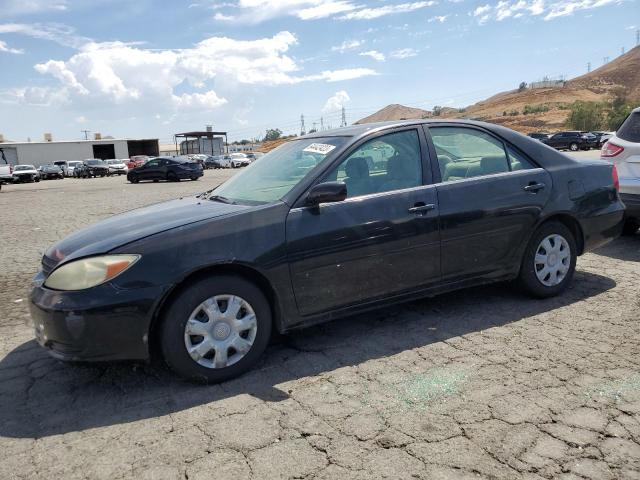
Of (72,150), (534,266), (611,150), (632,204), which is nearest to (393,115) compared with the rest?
(611,150)

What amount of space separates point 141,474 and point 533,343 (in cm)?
269

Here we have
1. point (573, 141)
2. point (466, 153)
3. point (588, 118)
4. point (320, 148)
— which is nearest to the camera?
point (320, 148)

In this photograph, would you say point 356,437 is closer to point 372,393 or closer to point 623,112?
point 372,393

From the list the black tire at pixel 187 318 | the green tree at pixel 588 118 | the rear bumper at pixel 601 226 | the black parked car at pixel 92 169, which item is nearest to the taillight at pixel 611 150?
the rear bumper at pixel 601 226

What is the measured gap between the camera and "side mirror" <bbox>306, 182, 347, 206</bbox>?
347 cm

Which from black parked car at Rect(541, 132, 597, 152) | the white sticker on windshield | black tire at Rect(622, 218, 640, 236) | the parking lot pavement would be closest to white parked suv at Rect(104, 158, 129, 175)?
black parked car at Rect(541, 132, 597, 152)

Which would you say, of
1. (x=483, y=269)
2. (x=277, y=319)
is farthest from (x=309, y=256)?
(x=483, y=269)

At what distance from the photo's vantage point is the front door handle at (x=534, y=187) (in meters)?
4.38

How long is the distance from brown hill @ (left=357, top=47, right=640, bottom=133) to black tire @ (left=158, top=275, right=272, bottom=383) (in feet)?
238

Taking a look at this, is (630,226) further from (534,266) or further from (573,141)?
(573,141)

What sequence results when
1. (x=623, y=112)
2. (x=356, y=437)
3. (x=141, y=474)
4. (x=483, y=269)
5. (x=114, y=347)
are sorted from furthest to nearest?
1. (x=623, y=112)
2. (x=483, y=269)
3. (x=114, y=347)
4. (x=356, y=437)
5. (x=141, y=474)

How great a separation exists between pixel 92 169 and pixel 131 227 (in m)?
42.9

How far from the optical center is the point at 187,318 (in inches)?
124

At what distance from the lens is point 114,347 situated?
3.08 metres
